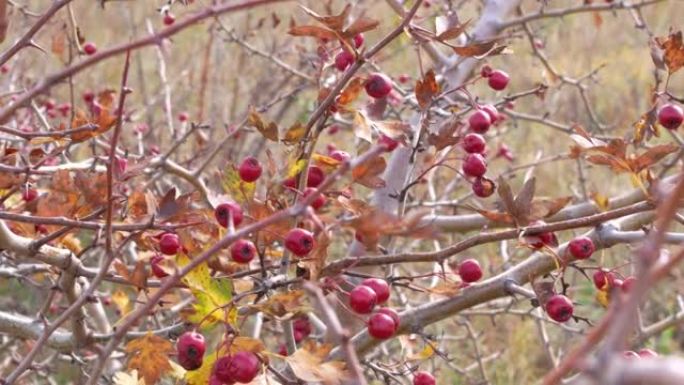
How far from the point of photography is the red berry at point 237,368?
101 centimetres

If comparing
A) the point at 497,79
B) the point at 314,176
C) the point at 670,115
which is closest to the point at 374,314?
the point at 314,176

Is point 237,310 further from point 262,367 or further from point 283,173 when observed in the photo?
point 283,173

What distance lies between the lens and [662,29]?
606 centimetres

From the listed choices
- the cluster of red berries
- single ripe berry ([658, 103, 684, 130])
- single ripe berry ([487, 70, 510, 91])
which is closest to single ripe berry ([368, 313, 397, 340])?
the cluster of red berries

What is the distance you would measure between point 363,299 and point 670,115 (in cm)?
58

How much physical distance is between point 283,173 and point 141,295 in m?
0.29

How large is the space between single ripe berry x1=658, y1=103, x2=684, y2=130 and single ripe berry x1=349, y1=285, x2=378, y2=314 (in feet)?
1.83

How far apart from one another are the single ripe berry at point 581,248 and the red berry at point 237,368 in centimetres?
45

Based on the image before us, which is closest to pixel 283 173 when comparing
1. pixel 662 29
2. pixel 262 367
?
pixel 262 367

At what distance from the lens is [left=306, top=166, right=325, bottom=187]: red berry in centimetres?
134

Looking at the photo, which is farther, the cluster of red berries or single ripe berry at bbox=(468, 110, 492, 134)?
single ripe berry at bbox=(468, 110, 492, 134)

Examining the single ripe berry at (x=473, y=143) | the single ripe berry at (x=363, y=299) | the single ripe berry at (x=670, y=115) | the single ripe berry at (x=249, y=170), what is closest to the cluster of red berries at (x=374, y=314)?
the single ripe berry at (x=363, y=299)

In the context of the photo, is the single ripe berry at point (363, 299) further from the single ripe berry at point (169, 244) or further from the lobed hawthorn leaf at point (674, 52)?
the lobed hawthorn leaf at point (674, 52)

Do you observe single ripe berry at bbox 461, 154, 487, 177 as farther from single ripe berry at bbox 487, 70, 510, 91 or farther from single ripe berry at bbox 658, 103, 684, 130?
single ripe berry at bbox 487, 70, 510, 91
